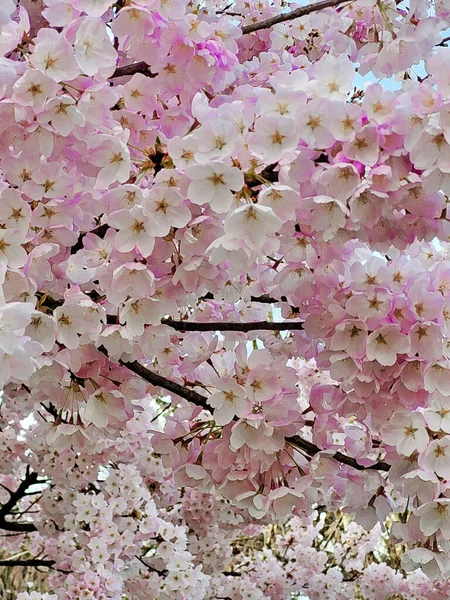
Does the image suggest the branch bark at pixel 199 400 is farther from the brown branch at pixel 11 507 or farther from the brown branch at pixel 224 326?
the brown branch at pixel 11 507

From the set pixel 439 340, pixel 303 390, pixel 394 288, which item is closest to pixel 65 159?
pixel 394 288

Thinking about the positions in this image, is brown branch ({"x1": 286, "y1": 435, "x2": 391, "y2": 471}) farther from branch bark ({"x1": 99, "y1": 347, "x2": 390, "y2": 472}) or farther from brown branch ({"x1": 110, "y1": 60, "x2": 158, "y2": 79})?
brown branch ({"x1": 110, "y1": 60, "x2": 158, "y2": 79})

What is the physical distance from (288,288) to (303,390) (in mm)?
2335

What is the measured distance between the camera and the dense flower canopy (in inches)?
42.7

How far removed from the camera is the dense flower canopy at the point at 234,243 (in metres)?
1.08

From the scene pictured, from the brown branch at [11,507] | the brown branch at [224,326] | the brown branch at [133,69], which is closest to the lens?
the brown branch at [133,69]

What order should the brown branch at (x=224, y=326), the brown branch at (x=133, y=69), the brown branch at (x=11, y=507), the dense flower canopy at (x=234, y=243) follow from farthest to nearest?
the brown branch at (x=11, y=507), the brown branch at (x=224, y=326), the brown branch at (x=133, y=69), the dense flower canopy at (x=234, y=243)

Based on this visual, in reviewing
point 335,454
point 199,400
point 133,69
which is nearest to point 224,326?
point 199,400

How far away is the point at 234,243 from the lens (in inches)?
44.8

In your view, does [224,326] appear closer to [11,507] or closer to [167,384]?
[167,384]

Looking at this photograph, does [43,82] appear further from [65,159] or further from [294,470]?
[294,470]

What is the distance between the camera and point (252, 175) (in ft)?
3.67

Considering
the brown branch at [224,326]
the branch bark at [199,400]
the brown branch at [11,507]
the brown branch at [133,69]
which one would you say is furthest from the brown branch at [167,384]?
the brown branch at [11,507]

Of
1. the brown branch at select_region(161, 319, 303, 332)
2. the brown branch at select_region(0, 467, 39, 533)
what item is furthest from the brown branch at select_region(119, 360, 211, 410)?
the brown branch at select_region(0, 467, 39, 533)
